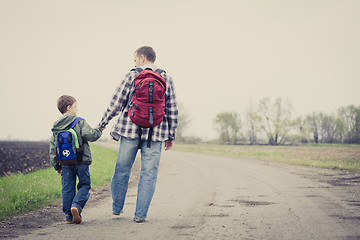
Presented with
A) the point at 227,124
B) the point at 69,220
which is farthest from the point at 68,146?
the point at 227,124

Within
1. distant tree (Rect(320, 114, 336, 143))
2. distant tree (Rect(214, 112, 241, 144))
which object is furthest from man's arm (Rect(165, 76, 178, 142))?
distant tree (Rect(214, 112, 241, 144))

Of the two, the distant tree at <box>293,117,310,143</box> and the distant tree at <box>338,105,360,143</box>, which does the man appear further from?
the distant tree at <box>293,117,310,143</box>

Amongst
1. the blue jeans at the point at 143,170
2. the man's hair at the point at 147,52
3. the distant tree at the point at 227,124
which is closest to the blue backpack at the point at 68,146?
the blue jeans at the point at 143,170

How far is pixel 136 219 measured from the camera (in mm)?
3535

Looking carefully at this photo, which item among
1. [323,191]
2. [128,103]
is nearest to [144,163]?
[128,103]

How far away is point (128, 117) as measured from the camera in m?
3.57

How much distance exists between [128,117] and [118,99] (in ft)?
0.89

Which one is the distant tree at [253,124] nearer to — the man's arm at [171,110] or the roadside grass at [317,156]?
the roadside grass at [317,156]

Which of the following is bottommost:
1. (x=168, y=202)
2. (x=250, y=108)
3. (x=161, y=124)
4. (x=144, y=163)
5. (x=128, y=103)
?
(x=168, y=202)

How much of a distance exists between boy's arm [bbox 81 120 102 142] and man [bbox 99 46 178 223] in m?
0.11

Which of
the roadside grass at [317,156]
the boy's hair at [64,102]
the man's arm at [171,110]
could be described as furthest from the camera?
the roadside grass at [317,156]

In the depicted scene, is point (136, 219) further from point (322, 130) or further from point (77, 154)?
point (322, 130)

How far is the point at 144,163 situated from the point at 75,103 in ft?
3.87

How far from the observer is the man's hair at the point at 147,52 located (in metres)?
3.74
